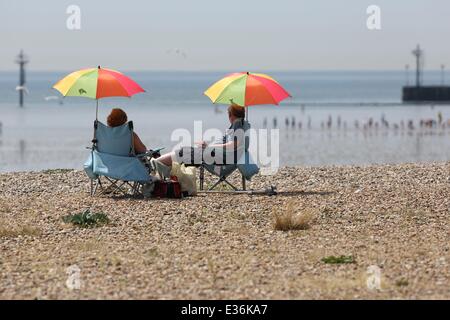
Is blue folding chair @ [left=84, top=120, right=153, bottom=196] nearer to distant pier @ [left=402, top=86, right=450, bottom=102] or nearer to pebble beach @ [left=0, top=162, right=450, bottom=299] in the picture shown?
pebble beach @ [left=0, top=162, right=450, bottom=299]

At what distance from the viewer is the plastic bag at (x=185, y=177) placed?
1265cm

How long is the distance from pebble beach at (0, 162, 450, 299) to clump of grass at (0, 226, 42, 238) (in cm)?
2

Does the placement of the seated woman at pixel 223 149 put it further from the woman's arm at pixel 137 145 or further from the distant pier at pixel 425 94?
the distant pier at pixel 425 94

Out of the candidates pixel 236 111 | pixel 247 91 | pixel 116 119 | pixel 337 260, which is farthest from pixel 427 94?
pixel 337 260

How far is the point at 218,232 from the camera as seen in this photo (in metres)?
10.1

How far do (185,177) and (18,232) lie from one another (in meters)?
2.94

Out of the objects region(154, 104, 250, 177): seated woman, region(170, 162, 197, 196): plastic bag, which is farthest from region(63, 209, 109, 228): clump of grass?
region(154, 104, 250, 177): seated woman

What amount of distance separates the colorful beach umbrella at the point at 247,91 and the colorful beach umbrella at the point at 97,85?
0.95 meters

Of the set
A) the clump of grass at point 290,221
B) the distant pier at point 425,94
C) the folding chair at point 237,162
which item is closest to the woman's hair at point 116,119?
the folding chair at point 237,162

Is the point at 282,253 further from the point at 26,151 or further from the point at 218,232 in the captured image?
the point at 26,151

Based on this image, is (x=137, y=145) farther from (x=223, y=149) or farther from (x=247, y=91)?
(x=247, y=91)

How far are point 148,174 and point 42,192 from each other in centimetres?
225

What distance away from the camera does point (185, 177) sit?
12.6 metres
